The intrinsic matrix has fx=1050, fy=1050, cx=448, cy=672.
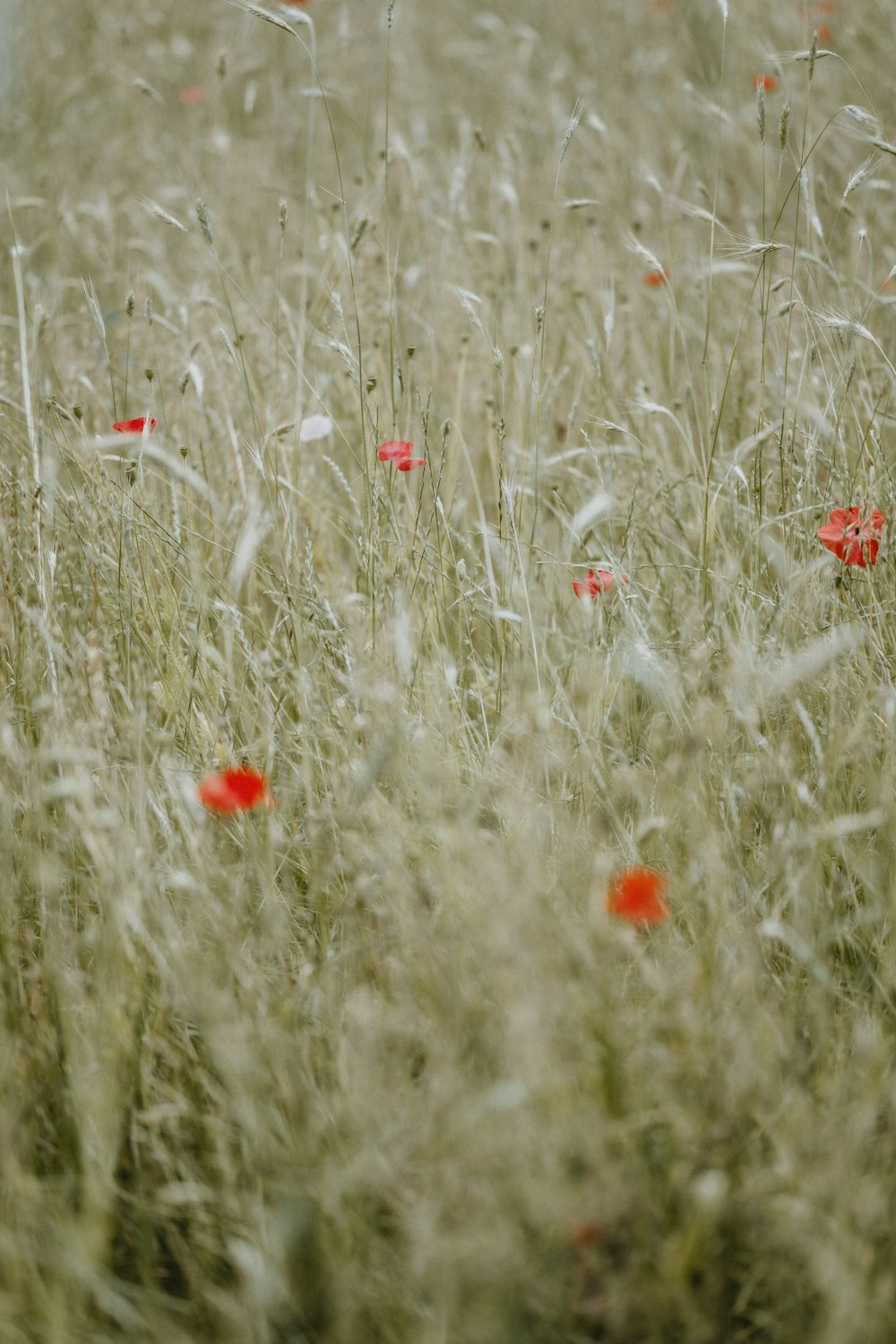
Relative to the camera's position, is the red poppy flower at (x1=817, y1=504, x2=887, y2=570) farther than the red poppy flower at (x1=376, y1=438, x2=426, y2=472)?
No

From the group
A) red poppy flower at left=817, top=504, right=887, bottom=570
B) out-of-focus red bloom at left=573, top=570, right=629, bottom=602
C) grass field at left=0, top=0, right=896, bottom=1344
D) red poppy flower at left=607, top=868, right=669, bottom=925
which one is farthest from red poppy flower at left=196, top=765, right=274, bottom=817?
red poppy flower at left=817, top=504, right=887, bottom=570

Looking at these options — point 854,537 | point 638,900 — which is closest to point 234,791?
point 638,900

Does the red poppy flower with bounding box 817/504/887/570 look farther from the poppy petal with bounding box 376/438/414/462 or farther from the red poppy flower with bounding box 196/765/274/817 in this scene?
the red poppy flower with bounding box 196/765/274/817

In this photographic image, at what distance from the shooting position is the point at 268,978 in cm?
113

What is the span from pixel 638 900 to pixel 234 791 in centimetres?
43

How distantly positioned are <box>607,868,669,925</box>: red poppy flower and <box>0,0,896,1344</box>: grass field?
0.03 metres

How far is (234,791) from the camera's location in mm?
1100

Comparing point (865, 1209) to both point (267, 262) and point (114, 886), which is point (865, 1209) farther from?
point (267, 262)

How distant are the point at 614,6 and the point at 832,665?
14.7 feet

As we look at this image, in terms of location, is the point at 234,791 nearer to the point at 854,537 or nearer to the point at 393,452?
the point at 393,452

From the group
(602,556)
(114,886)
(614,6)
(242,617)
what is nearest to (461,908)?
(114,886)

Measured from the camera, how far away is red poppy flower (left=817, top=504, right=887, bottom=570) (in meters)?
1.37

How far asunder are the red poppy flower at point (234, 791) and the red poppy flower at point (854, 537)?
80 cm

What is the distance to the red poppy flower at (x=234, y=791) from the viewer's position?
3.57 feet
